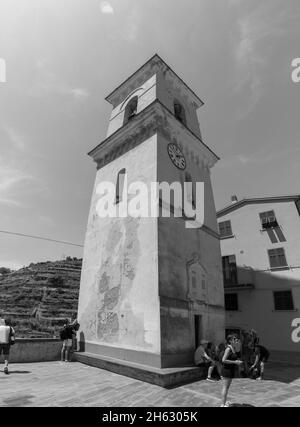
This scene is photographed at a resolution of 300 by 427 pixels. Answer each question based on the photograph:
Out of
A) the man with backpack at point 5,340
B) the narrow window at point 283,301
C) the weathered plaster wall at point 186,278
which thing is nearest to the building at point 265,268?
the narrow window at point 283,301

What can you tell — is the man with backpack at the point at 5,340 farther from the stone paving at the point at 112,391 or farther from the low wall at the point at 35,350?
the low wall at the point at 35,350

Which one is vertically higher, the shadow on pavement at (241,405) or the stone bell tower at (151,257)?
the stone bell tower at (151,257)

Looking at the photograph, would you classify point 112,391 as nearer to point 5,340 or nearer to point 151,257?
point 5,340

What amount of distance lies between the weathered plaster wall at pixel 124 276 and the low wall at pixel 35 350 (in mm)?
1455

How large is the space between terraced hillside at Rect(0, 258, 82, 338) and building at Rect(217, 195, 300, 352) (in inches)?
675

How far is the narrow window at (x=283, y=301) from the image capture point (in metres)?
16.6

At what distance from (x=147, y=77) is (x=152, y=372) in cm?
1519

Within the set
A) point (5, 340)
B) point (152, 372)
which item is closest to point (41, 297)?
point (5, 340)

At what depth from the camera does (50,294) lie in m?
35.7

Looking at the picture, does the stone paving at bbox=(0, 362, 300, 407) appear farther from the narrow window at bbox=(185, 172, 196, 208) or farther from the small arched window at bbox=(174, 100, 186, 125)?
the small arched window at bbox=(174, 100, 186, 125)

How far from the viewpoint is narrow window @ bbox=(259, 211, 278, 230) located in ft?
61.4

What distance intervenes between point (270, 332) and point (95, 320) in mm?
11465
